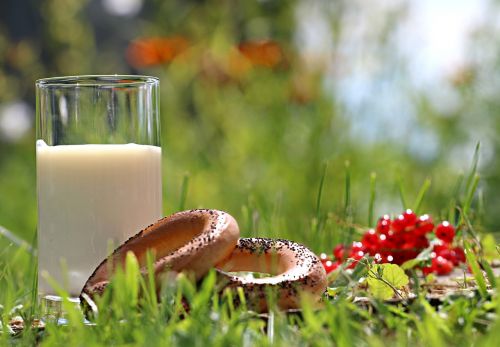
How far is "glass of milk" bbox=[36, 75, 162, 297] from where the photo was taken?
1.46 meters

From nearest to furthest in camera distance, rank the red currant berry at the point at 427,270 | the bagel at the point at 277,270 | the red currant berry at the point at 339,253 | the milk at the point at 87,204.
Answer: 1. the bagel at the point at 277,270
2. the milk at the point at 87,204
3. the red currant berry at the point at 427,270
4. the red currant berry at the point at 339,253

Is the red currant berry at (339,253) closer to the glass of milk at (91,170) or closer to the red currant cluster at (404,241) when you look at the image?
the red currant cluster at (404,241)

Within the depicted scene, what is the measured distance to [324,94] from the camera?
3693mm

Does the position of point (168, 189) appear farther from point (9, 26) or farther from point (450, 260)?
point (9, 26)

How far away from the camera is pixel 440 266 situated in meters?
1.67

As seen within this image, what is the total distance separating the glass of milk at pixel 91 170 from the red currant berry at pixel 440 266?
0.58 m

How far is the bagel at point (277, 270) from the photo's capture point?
1.18 m

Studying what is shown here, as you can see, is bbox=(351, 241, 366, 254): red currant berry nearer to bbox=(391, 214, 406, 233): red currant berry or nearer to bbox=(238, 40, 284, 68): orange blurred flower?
bbox=(391, 214, 406, 233): red currant berry

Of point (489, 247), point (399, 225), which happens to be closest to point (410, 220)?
point (399, 225)

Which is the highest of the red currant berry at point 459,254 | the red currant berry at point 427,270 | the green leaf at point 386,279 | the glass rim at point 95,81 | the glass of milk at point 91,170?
the glass rim at point 95,81

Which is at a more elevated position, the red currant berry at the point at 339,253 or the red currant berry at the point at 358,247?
the red currant berry at the point at 358,247

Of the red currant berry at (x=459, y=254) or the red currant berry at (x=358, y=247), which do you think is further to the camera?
the red currant berry at (x=459, y=254)

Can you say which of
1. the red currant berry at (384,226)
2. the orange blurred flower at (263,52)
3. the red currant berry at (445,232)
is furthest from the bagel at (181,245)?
the orange blurred flower at (263,52)

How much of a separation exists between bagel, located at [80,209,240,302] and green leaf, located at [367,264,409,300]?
9.1 inches
